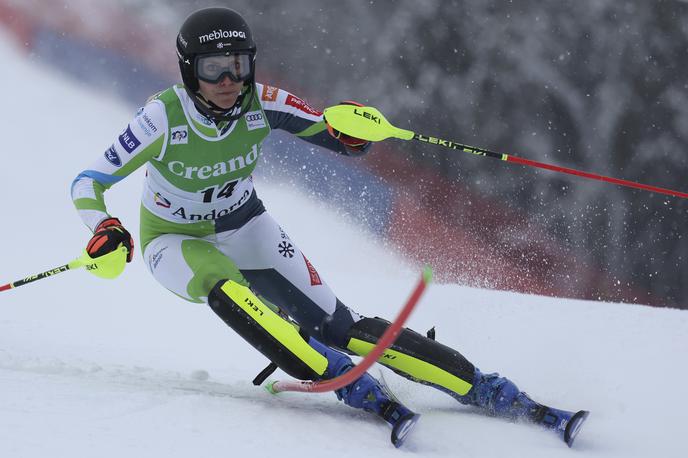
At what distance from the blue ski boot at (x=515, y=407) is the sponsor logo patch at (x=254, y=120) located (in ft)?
4.49

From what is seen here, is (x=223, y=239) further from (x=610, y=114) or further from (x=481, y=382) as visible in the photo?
(x=610, y=114)

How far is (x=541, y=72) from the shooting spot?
283 inches

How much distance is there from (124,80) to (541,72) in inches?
143

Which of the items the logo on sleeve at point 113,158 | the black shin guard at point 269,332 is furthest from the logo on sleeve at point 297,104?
the black shin guard at point 269,332

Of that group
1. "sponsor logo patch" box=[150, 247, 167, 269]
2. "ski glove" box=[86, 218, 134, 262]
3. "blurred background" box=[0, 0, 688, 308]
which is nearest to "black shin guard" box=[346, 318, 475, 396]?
"sponsor logo patch" box=[150, 247, 167, 269]

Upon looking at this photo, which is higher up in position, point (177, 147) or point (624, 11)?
point (624, 11)

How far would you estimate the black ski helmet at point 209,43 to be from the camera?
3277 mm

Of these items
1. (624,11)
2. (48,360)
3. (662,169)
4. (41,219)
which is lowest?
(48,360)

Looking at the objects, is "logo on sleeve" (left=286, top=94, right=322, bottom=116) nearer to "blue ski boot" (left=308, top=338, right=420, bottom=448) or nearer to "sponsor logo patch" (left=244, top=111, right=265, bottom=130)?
"sponsor logo patch" (left=244, top=111, right=265, bottom=130)

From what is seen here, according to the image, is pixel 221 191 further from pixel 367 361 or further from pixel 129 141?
pixel 367 361

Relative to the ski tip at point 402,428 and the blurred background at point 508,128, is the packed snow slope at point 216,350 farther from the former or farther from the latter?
the blurred background at point 508,128

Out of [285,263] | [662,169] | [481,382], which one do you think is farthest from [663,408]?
[662,169]

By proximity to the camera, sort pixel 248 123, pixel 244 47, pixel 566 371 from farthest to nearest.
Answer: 1. pixel 566 371
2. pixel 248 123
3. pixel 244 47

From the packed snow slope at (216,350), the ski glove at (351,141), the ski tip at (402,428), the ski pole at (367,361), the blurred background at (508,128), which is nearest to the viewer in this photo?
the ski pole at (367,361)
